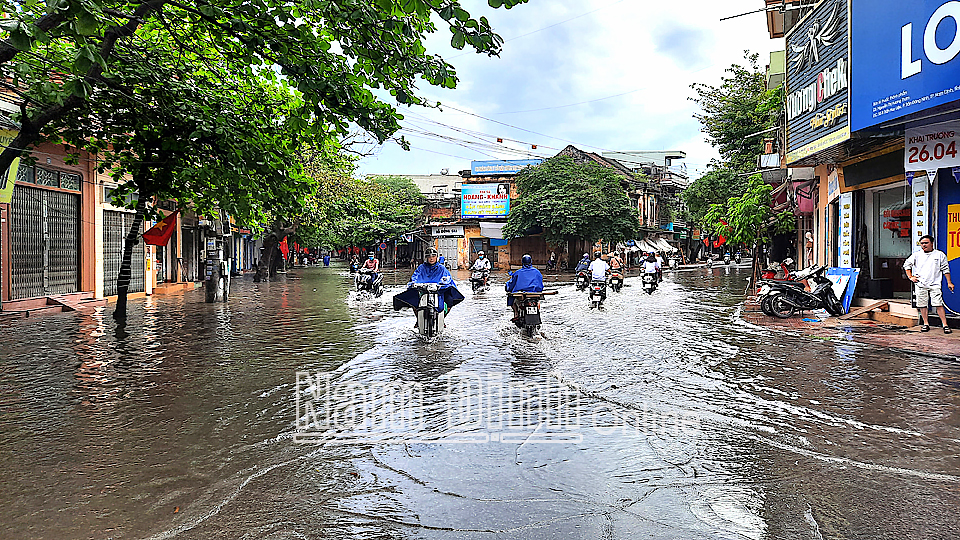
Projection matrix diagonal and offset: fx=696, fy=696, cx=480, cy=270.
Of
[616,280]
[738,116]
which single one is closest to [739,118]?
[738,116]

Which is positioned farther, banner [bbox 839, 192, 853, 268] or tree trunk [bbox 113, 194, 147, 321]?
banner [bbox 839, 192, 853, 268]

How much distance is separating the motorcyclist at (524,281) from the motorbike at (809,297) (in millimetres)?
6210

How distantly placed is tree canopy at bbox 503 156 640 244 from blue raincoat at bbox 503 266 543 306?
3609 centimetres

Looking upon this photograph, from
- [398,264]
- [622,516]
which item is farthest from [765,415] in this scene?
[398,264]

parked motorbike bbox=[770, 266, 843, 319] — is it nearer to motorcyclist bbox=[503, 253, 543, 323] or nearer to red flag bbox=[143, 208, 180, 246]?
motorcyclist bbox=[503, 253, 543, 323]

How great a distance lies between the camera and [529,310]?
505 inches

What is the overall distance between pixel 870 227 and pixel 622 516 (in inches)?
609

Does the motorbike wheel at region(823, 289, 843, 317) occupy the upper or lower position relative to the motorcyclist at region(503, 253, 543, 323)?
lower

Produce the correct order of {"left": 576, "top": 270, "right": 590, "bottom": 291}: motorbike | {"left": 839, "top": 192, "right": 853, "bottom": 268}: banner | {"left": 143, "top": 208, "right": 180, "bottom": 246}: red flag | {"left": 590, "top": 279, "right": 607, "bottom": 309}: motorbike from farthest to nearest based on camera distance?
{"left": 576, "top": 270, "right": 590, "bottom": 291}: motorbike → {"left": 590, "top": 279, "right": 607, "bottom": 309}: motorbike → {"left": 143, "top": 208, "right": 180, "bottom": 246}: red flag → {"left": 839, "top": 192, "right": 853, "bottom": 268}: banner

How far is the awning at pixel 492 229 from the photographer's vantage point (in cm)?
6309

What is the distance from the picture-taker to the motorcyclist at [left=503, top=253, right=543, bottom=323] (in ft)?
43.1

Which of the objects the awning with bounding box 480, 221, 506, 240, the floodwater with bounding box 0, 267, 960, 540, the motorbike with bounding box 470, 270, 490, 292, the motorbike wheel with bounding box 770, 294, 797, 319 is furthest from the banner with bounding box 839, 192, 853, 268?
the awning with bounding box 480, 221, 506, 240

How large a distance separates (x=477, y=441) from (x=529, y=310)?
7.14 meters

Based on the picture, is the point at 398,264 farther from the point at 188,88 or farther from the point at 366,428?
the point at 366,428
